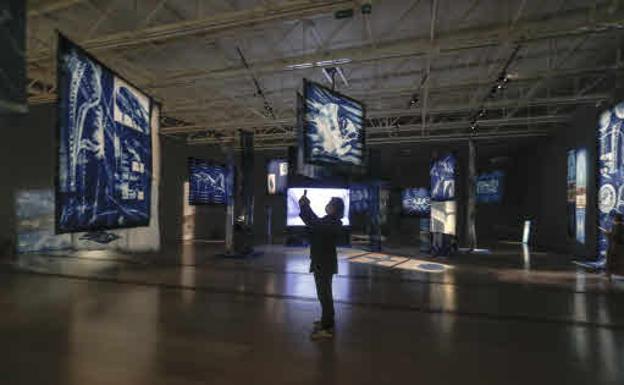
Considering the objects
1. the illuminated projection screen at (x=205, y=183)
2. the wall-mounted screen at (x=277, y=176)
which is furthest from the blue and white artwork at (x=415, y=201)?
the illuminated projection screen at (x=205, y=183)

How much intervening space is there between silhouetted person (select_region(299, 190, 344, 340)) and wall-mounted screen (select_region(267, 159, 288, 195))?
37.1 feet

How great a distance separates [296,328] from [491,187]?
18489mm

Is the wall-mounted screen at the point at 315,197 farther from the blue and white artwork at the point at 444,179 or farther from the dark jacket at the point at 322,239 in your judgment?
the dark jacket at the point at 322,239

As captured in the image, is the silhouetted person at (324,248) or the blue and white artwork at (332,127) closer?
the silhouetted person at (324,248)

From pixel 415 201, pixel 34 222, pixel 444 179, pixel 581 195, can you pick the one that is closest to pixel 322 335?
pixel 444 179

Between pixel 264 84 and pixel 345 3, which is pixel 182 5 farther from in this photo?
pixel 264 84

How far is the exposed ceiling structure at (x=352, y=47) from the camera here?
6.67 meters

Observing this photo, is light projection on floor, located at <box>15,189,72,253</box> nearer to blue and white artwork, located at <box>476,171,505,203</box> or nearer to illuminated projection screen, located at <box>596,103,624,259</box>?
illuminated projection screen, located at <box>596,103,624,259</box>

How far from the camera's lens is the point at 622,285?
7559 mm

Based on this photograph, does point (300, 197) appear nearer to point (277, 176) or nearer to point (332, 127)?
point (332, 127)

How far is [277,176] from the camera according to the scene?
15.7m

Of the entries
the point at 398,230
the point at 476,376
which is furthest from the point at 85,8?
the point at 398,230

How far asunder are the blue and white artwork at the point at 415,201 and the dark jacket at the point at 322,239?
57.3ft

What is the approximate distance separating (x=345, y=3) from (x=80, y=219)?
15.4 ft
